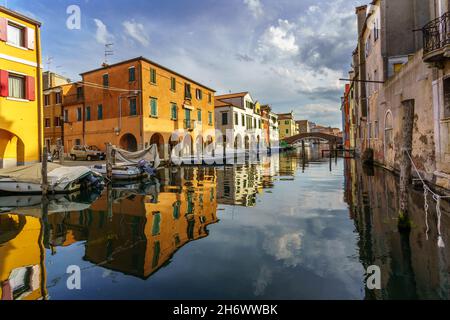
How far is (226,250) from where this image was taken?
238 inches

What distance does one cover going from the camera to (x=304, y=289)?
14.1 feet

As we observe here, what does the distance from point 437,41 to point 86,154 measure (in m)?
28.5

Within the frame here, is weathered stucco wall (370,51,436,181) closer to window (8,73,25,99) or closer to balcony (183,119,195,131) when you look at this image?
window (8,73,25,99)

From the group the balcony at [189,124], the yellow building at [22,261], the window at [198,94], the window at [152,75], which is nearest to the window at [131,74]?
the window at [152,75]

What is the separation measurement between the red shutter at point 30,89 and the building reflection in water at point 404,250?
62.3ft

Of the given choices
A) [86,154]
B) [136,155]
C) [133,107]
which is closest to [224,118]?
[133,107]

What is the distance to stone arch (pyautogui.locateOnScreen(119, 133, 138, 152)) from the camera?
27.7 metres

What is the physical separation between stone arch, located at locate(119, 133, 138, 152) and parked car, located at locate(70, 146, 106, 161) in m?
2.41

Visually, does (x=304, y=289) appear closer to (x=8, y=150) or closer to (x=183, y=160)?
(x=8, y=150)

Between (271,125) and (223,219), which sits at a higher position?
(271,125)

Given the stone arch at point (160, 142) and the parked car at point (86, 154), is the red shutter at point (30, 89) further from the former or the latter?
the stone arch at point (160, 142)

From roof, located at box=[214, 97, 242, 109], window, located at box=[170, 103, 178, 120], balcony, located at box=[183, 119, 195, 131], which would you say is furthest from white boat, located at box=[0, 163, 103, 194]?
roof, located at box=[214, 97, 242, 109]
